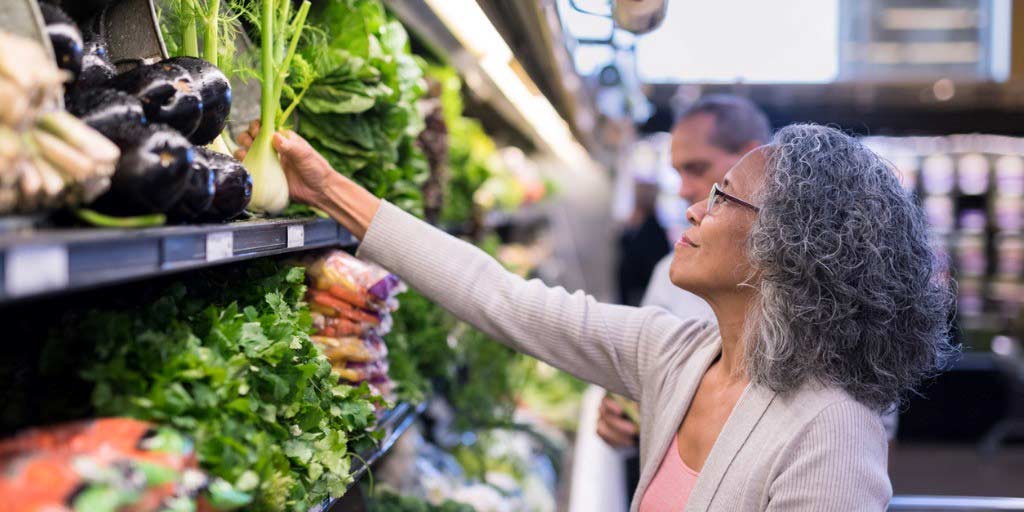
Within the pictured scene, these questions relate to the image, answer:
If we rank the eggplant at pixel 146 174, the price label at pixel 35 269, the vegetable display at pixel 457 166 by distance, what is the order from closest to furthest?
the price label at pixel 35 269 < the eggplant at pixel 146 174 < the vegetable display at pixel 457 166

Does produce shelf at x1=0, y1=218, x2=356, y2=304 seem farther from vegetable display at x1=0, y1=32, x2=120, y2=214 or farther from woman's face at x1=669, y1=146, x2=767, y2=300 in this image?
woman's face at x1=669, y1=146, x2=767, y2=300

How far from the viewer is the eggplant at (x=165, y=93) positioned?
4.32 ft

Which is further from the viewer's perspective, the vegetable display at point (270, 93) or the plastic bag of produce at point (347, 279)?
the plastic bag of produce at point (347, 279)

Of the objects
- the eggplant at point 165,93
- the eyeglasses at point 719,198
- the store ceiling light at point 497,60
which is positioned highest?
the store ceiling light at point 497,60

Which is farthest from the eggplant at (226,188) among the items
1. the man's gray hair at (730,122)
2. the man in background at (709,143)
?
the man's gray hair at (730,122)

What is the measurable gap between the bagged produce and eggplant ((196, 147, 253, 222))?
1.22 feet

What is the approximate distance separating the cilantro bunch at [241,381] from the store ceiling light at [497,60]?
0.88 m

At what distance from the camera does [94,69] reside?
1317mm

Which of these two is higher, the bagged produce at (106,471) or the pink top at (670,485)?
the bagged produce at (106,471)

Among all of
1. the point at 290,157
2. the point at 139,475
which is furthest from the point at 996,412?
the point at 139,475

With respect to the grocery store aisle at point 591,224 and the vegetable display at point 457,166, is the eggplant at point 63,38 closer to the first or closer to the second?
the vegetable display at point 457,166

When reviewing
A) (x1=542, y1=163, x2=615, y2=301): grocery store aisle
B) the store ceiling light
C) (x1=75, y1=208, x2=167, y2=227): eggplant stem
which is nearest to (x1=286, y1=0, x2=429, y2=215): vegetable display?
the store ceiling light

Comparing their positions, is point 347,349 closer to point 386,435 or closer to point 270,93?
point 386,435

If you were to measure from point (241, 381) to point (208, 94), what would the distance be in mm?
464
